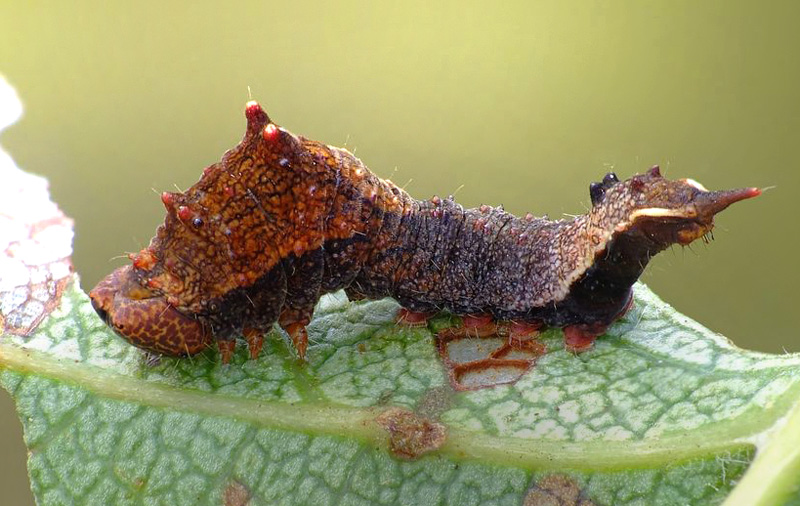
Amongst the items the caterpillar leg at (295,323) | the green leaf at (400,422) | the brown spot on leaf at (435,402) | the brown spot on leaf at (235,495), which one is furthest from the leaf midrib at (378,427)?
the caterpillar leg at (295,323)

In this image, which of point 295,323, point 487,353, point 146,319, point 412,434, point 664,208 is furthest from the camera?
point 295,323

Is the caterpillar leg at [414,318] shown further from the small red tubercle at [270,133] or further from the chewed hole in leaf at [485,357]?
the small red tubercle at [270,133]

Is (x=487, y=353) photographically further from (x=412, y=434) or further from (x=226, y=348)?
(x=226, y=348)

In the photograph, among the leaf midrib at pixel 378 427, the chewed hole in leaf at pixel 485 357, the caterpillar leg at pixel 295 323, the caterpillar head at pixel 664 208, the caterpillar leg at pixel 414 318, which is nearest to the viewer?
the leaf midrib at pixel 378 427

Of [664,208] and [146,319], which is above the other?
[664,208]


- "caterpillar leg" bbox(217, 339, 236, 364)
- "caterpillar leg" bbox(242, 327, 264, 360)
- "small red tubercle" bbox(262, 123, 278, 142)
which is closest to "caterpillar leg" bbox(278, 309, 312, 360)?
"caterpillar leg" bbox(242, 327, 264, 360)

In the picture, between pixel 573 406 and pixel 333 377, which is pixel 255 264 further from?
pixel 573 406

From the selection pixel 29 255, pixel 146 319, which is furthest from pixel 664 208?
pixel 29 255
